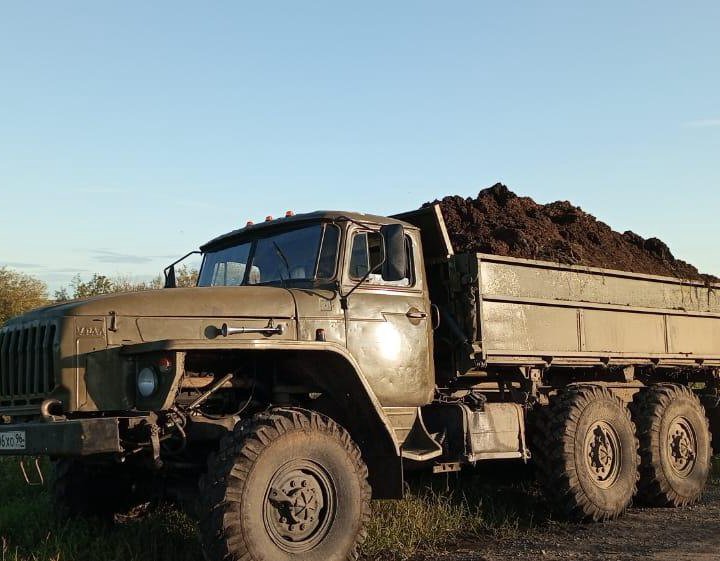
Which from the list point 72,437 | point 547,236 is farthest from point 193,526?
point 547,236

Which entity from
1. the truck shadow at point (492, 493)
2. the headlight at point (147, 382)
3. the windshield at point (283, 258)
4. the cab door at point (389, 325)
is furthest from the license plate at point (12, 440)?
the truck shadow at point (492, 493)

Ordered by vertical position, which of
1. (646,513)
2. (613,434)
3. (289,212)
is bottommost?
(646,513)

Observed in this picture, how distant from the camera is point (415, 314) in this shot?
277 inches

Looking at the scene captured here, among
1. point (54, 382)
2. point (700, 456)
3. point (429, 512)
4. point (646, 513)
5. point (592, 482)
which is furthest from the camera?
point (700, 456)

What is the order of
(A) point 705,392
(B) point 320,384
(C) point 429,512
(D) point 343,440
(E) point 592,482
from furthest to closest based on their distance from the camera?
(A) point 705,392, (E) point 592,482, (C) point 429,512, (B) point 320,384, (D) point 343,440

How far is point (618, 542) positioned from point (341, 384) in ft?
9.07

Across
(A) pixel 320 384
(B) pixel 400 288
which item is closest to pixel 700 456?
(B) pixel 400 288

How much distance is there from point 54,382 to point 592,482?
5.08m

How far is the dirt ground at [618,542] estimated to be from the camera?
251 inches

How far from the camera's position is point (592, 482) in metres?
7.93

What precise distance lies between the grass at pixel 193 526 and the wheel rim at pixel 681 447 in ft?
5.32

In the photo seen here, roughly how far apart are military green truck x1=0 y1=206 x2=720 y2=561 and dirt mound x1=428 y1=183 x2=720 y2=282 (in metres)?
1.23

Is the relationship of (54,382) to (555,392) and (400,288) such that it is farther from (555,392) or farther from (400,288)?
(555,392)

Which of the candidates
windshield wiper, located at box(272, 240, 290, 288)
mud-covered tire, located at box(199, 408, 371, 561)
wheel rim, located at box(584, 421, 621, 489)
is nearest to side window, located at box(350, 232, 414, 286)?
windshield wiper, located at box(272, 240, 290, 288)
